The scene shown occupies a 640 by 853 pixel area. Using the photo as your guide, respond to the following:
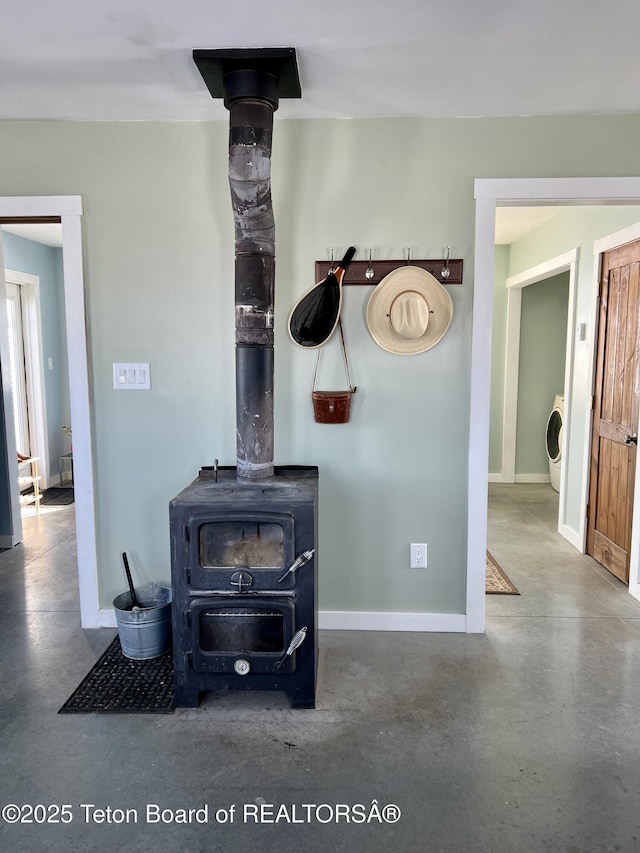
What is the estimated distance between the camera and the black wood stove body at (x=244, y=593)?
2.00m

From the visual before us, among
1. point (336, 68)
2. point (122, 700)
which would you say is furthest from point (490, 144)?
point (122, 700)

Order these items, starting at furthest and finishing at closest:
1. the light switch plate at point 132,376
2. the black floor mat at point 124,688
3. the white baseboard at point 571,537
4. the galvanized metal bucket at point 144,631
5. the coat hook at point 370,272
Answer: the white baseboard at point 571,537, the light switch plate at point 132,376, the coat hook at point 370,272, the galvanized metal bucket at point 144,631, the black floor mat at point 124,688

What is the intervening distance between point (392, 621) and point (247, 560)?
0.97 m

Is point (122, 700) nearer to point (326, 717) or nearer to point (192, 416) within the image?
point (326, 717)

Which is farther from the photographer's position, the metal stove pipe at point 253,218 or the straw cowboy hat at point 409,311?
the straw cowboy hat at point 409,311

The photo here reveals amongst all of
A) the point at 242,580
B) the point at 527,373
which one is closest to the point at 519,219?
the point at 527,373

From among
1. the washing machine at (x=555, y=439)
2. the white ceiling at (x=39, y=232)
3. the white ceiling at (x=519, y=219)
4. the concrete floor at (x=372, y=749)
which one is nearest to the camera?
the concrete floor at (x=372, y=749)

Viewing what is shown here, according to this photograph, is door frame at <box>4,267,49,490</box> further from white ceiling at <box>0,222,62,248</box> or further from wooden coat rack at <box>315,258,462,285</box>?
wooden coat rack at <box>315,258,462,285</box>

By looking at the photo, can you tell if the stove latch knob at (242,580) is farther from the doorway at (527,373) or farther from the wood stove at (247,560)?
the doorway at (527,373)

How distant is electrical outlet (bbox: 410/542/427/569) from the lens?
2.65 m

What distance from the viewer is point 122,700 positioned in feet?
7.04

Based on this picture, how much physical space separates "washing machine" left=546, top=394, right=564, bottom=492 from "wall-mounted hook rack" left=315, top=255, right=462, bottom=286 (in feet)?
11.4

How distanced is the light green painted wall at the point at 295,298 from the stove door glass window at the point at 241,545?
63cm

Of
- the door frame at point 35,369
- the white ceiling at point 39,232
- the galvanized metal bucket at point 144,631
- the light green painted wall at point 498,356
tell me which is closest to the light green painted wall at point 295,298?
the galvanized metal bucket at point 144,631
